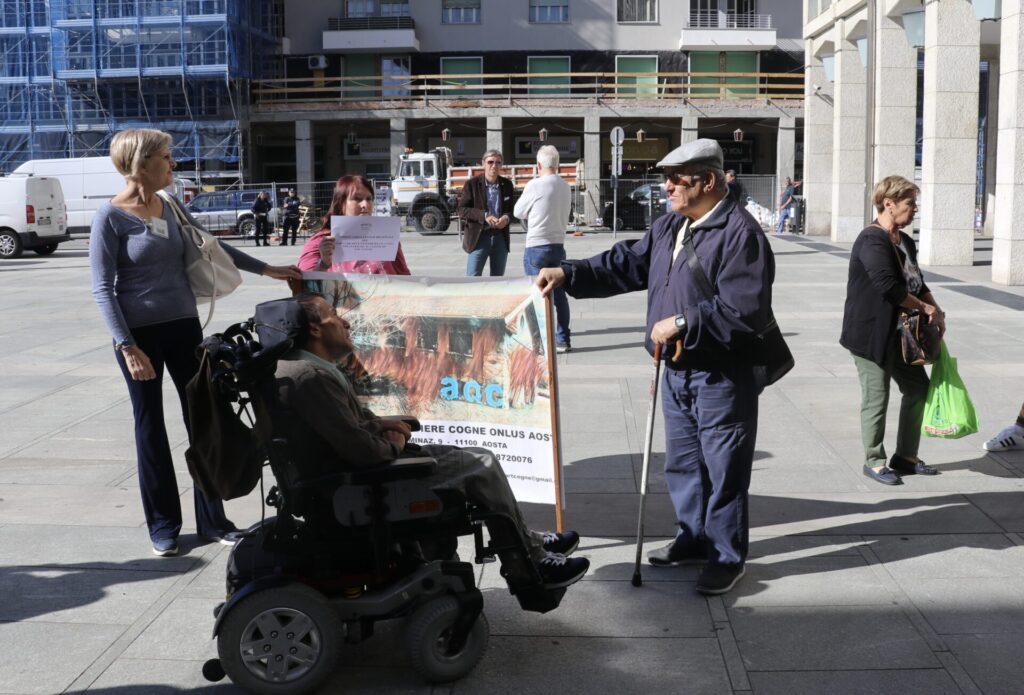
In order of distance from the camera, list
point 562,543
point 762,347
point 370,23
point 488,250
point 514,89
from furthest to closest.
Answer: point 514,89 < point 370,23 < point 488,250 < point 562,543 < point 762,347

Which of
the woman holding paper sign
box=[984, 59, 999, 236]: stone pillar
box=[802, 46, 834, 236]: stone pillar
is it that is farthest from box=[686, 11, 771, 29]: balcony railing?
the woman holding paper sign

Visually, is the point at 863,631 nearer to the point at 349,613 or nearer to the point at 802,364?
the point at 349,613

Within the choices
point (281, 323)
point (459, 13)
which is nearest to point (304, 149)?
point (459, 13)

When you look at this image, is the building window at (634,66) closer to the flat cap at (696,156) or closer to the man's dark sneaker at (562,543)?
the flat cap at (696,156)

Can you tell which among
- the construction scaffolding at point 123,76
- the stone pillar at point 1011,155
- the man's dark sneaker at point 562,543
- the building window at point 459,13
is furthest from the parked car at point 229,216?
the man's dark sneaker at point 562,543

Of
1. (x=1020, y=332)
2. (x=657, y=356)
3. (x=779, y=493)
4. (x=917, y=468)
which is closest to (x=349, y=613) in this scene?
(x=657, y=356)

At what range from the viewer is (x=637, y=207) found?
38938 millimetres

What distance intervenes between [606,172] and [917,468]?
47.8 metres

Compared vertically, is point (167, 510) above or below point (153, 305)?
below

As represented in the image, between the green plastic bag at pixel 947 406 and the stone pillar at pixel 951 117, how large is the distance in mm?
14490

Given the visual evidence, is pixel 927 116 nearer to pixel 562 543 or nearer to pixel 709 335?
pixel 709 335

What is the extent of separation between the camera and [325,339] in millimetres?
4016

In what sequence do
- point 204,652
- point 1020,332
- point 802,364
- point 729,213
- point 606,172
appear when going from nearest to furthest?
point 204,652, point 729,213, point 802,364, point 1020,332, point 606,172

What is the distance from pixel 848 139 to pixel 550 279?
24.2 meters
